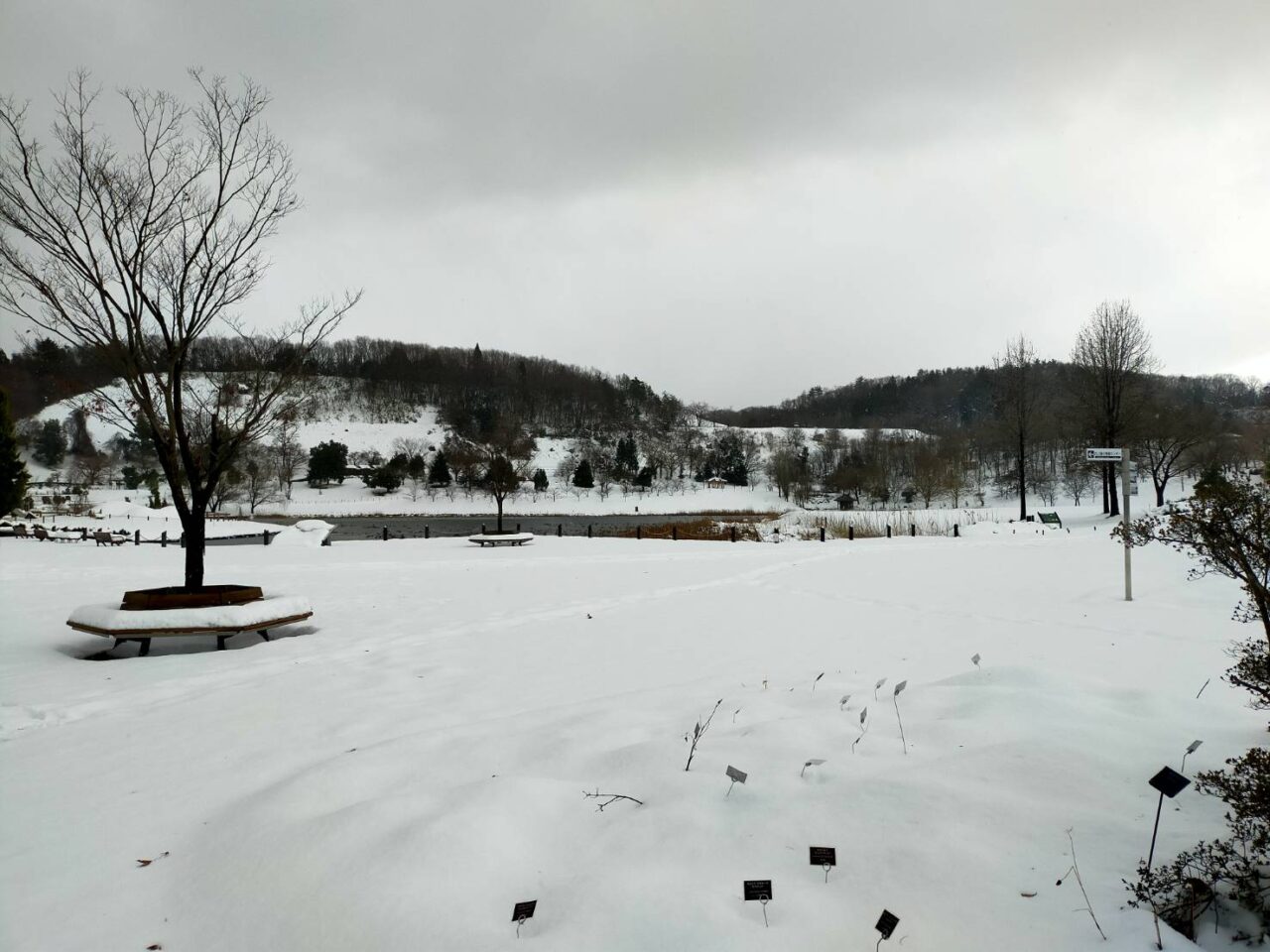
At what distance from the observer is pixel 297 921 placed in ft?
7.06

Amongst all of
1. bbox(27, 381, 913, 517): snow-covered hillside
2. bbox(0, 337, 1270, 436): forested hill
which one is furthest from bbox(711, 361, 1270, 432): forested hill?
bbox(27, 381, 913, 517): snow-covered hillside

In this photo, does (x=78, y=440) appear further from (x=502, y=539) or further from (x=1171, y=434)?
(x=1171, y=434)

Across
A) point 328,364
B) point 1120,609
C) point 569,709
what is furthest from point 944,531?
point 328,364

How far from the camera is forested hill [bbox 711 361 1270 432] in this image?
97.0 meters

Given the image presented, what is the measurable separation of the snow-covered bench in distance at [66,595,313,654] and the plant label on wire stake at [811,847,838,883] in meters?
6.59

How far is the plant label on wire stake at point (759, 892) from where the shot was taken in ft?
6.53

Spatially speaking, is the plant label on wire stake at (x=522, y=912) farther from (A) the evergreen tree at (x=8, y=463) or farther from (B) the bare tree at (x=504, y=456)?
(A) the evergreen tree at (x=8, y=463)

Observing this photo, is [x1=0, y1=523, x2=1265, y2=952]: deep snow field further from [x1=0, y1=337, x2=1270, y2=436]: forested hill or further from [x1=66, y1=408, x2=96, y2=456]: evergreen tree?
[x1=0, y1=337, x2=1270, y2=436]: forested hill

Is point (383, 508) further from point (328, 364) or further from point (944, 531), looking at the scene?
point (328, 364)

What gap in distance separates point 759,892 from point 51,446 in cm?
8890

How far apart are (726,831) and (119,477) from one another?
297ft

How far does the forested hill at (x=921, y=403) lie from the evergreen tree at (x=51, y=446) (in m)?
106

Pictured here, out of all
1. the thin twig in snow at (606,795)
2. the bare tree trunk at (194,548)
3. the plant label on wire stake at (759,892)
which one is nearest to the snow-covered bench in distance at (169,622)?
the bare tree trunk at (194,548)

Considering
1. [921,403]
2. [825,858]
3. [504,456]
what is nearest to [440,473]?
[504,456]
